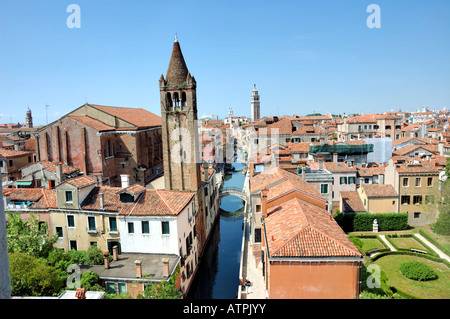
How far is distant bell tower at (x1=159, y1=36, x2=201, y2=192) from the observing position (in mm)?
26234

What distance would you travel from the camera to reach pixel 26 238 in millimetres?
17438

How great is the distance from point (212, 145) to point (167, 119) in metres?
37.9

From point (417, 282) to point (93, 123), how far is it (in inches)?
1265

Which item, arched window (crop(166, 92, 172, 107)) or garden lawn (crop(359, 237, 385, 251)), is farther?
arched window (crop(166, 92, 172, 107))

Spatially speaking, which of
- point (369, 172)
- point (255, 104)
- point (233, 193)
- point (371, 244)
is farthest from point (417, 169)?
point (255, 104)

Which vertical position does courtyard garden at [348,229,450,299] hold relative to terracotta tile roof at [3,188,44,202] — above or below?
below

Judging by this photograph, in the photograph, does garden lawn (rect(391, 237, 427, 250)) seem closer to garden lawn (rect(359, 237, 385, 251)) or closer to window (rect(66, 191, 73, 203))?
garden lawn (rect(359, 237, 385, 251))

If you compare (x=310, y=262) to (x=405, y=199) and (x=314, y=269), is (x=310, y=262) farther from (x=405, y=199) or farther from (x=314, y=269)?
(x=405, y=199)

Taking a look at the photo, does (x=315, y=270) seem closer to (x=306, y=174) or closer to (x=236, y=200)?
(x=306, y=174)

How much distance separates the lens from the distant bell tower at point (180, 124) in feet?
86.1

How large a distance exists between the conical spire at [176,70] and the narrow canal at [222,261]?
50.8 ft

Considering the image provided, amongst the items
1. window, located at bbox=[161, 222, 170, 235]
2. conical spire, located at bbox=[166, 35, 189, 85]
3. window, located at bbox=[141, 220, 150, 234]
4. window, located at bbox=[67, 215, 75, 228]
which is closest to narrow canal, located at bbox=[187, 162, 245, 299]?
window, located at bbox=[161, 222, 170, 235]

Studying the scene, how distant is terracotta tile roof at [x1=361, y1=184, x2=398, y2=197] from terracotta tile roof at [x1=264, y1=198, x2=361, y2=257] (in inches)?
534

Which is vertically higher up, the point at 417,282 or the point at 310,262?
the point at 310,262
